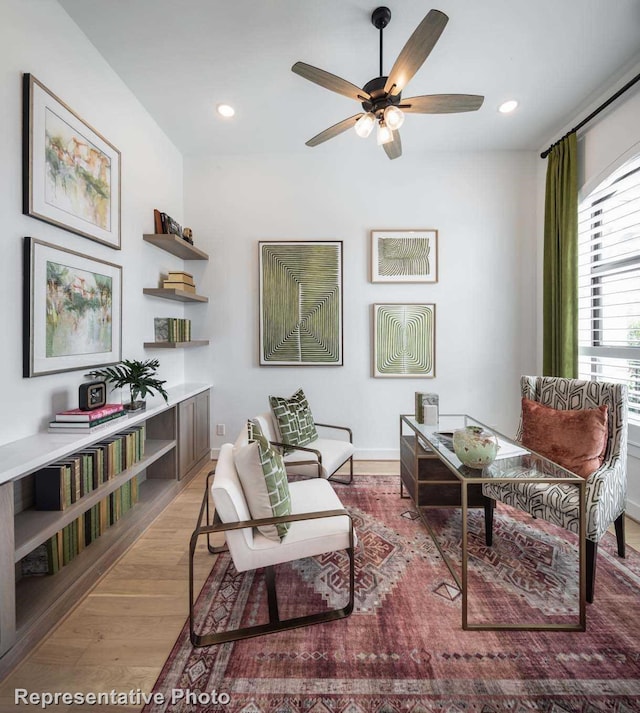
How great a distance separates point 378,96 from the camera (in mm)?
1942

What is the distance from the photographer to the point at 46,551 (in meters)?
1.74

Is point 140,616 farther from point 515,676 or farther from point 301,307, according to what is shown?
point 301,307

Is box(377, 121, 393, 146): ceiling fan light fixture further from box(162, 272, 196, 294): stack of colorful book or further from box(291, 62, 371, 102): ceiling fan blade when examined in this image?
box(162, 272, 196, 294): stack of colorful book

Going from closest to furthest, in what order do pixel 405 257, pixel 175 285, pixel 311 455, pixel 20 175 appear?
pixel 20 175
pixel 311 455
pixel 175 285
pixel 405 257

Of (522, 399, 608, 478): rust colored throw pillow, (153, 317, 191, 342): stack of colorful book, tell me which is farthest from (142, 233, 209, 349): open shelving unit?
(522, 399, 608, 478): rust colored throw pillow

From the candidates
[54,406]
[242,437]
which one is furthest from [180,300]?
[242,437]

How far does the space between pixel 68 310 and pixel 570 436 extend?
315 centimetres

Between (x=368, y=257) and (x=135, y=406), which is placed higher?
(x=368, y=257)

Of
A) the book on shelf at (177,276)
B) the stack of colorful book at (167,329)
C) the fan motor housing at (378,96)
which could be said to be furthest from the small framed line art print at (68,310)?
the fan motor housing at (378,96)

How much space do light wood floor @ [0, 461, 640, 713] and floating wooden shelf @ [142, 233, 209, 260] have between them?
91.4 inches

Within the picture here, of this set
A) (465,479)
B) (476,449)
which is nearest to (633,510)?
(476,449)

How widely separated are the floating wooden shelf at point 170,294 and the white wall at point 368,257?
35 cm

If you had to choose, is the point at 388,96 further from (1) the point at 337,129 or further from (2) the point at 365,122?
(1) the point at 337,129

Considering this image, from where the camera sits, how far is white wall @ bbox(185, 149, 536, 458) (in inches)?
143
